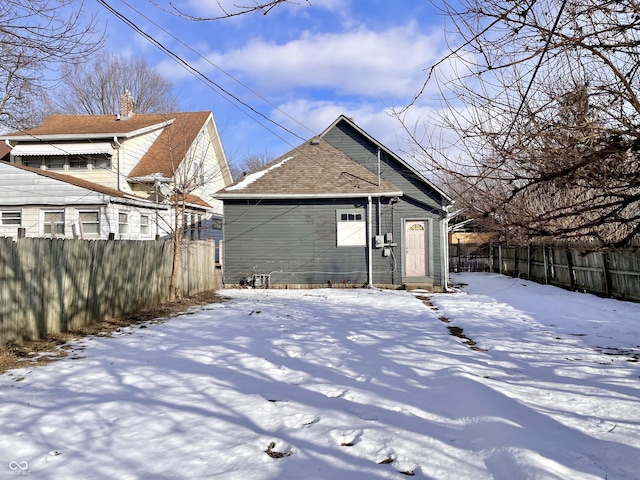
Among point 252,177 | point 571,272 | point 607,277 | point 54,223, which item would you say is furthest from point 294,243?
point 607,277

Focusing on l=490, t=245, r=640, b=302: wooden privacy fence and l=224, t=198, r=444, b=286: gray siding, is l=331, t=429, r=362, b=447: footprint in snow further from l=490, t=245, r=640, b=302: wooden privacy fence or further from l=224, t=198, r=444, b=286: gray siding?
l=224, t=198, r=444, b=286: gray siding

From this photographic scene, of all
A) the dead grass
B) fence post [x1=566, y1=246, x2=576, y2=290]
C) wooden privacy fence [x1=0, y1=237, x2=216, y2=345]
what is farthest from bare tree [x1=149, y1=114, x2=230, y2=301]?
fence post [x1=566, y1=246, x2=576, y2=290]

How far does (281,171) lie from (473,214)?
42.5 feet

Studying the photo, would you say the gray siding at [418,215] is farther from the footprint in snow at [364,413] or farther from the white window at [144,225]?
the footprint in snow at [364,413]

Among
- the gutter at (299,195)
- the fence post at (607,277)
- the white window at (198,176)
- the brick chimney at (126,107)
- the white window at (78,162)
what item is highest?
the brick chimney at (126,107)

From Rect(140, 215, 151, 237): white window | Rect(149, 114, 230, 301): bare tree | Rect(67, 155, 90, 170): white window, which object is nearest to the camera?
Rect(149, 114, 230, 301): bare tree

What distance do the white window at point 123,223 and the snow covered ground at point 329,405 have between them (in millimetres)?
8454

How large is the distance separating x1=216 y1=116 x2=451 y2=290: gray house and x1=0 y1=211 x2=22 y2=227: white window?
23.1ft

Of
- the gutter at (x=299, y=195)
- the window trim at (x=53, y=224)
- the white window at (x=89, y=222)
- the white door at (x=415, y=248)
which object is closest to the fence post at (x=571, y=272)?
the white door at (x=415, y=248)

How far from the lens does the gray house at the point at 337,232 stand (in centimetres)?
1544

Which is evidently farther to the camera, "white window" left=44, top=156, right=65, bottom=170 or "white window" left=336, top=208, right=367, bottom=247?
"white window" left=44, top=156, right=65, bottom=170

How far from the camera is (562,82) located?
3723 mm

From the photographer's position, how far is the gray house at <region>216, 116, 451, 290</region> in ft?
50.6

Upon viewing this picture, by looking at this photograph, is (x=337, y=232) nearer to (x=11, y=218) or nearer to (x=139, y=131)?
(x=139, y=131)
